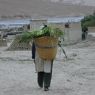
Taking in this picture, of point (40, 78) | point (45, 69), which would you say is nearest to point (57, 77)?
point (40, 78)

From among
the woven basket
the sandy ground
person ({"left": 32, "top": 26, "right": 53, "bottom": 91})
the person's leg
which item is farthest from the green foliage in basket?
the sandy ground

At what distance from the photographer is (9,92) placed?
1150 cm

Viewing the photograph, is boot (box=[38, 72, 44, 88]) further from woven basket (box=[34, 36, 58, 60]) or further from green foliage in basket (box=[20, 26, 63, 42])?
green foliage in basket (box=[20, 26, 63, 42])

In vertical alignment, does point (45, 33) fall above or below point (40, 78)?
above

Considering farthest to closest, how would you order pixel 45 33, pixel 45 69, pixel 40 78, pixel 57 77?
pixel 57 77 < pixel 40 78 < pixel 45 33 < pixel 45 69

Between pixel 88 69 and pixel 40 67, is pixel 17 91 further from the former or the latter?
pixel 88 69

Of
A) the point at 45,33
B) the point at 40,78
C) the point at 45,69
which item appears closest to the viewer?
the point at 45,69

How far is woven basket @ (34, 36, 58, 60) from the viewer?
11.6 metres

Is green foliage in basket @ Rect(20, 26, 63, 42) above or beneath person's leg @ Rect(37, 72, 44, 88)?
above

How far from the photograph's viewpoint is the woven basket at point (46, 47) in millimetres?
11648

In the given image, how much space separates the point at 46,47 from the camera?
461 inches

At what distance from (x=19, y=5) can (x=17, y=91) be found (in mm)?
145655

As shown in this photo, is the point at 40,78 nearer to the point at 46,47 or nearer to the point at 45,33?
the point at 46,47

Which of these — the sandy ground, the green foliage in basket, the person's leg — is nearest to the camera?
the sandy ground
